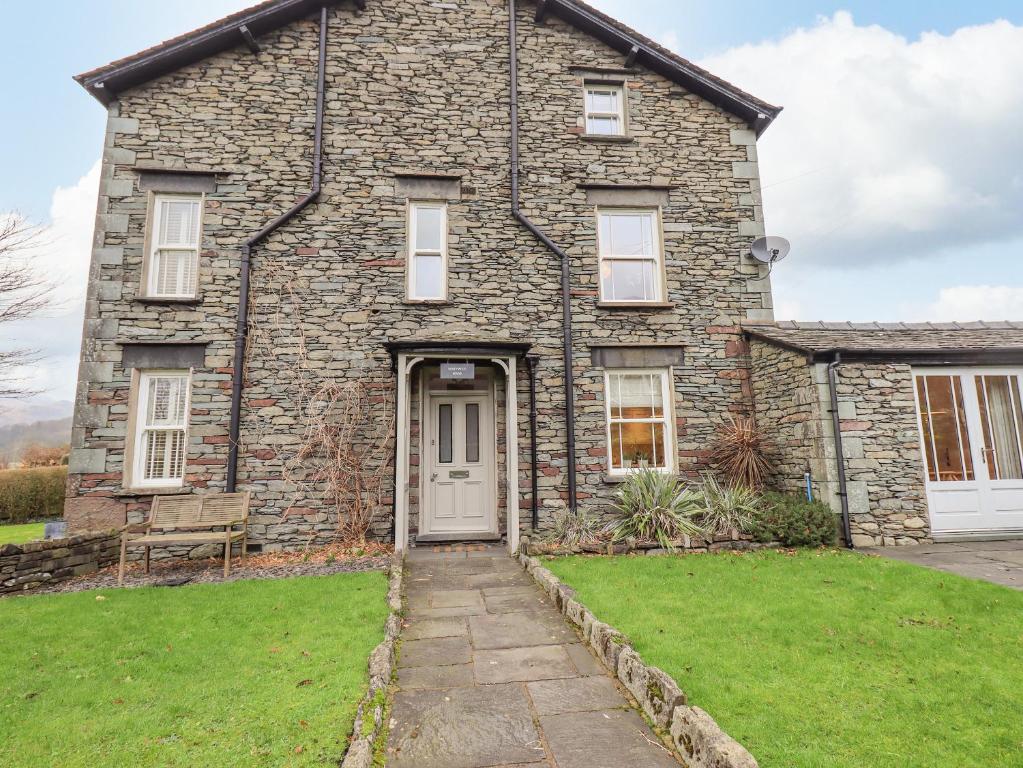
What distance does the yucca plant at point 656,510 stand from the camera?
716 cm

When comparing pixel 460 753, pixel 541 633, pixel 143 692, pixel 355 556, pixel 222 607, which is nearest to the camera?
pixel 460 753

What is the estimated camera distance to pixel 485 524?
8.34 meters

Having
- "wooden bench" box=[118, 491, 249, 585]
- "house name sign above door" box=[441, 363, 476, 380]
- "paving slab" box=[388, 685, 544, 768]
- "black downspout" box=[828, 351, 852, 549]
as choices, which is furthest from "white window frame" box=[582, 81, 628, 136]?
"paving slab" box=[388, 685, 544, 768]

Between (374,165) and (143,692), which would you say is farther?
(374,165)

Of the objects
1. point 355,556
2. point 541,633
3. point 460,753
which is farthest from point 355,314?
point 460,753

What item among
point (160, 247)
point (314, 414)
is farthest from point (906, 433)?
point (160, 247)

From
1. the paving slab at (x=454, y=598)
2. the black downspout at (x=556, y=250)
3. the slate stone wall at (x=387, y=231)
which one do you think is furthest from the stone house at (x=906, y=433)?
the paving slab at (x=454, y=598)

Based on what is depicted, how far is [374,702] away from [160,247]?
8.29 meters

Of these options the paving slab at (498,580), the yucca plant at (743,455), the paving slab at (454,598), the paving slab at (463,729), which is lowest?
the paving slab at (463,729)

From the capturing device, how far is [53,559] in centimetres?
639

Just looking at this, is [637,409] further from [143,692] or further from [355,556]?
[143,692]

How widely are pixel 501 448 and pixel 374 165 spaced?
5337 millimetres

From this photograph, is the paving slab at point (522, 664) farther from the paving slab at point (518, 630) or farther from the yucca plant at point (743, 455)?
the yucca plant at point (743, 455)

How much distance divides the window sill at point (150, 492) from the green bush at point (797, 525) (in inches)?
330
